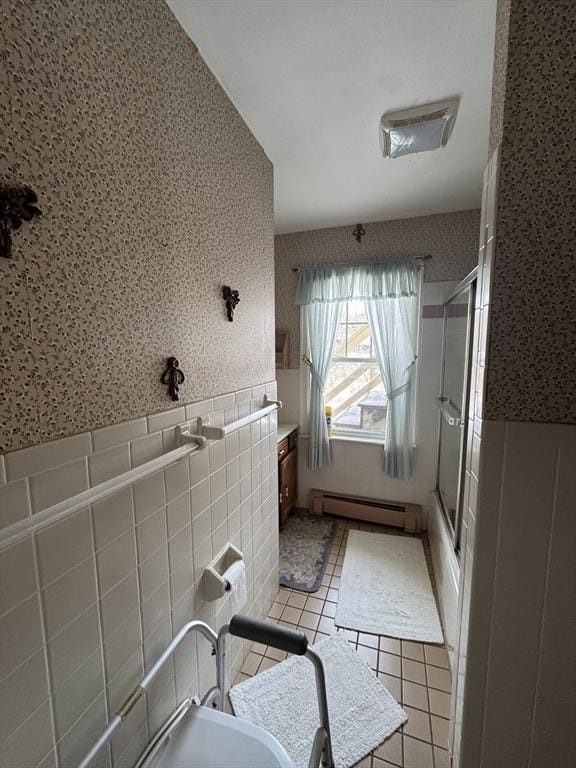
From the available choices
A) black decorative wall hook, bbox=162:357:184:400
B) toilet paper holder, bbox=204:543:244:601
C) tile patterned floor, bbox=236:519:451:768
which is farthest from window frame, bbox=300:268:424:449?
black decorative wall hook, bbox=162:357:184:400

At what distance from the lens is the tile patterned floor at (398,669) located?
3.74 feet

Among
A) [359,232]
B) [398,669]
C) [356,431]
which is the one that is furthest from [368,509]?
[359,232]

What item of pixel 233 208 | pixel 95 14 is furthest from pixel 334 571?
pixel 95 14

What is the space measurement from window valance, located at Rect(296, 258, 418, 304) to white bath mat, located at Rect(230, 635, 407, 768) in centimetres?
227

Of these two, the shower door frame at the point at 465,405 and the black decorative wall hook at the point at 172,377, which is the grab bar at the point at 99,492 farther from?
the shower door frame at the point at 465,405

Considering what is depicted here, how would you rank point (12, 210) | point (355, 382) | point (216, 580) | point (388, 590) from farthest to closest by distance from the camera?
point (355, 382), point (388, 590), point (216, 580), point (12, 210)

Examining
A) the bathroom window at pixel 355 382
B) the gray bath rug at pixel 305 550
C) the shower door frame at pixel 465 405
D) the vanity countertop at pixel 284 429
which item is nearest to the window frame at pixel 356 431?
the bathroom window at pixel 355 382

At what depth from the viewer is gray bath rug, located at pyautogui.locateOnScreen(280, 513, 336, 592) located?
198 cm

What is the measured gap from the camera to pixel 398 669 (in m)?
→ 1.45

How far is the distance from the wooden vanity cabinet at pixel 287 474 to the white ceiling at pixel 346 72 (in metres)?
1.86

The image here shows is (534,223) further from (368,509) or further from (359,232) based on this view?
(368,509)

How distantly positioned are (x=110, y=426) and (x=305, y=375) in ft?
6.85

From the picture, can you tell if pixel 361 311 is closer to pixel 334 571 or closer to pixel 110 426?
pixel 334 571

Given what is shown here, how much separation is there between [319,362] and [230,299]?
1.45 metres
